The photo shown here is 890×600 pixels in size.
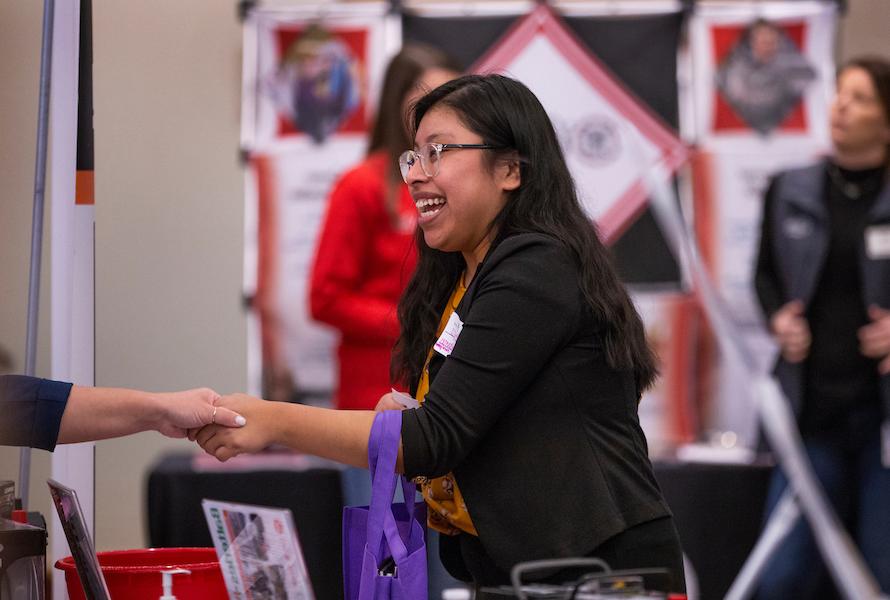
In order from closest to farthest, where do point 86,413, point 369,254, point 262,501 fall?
1. point 86,413
2. point 369,254
3. point 262,501

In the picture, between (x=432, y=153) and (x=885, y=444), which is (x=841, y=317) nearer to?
(x=885, y=444)

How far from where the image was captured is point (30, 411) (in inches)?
66.0

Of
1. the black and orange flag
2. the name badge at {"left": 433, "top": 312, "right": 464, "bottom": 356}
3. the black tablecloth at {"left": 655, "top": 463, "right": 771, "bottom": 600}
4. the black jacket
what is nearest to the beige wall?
the black jacket

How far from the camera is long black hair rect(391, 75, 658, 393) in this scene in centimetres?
166

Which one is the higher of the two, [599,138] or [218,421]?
[599,138]

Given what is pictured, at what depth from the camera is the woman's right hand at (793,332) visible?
3.61 m

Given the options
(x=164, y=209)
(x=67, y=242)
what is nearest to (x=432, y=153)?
(x=67, y=242)

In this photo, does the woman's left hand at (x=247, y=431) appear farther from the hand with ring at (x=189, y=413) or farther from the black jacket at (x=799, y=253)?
the black jacket at (x=799, y=253)

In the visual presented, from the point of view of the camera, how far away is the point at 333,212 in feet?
10.4

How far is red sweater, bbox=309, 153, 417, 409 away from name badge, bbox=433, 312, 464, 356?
1.44 meters

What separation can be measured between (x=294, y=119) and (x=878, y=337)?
2.02 meters

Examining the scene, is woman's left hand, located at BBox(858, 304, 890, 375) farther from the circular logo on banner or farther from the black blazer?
the black blazer

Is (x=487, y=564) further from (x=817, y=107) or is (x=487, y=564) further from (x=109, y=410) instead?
(x=817, y=107)

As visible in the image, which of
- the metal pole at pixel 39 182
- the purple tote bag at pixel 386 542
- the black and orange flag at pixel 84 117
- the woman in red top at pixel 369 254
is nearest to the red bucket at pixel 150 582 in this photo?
the purple tote bag at pixel 386 542
